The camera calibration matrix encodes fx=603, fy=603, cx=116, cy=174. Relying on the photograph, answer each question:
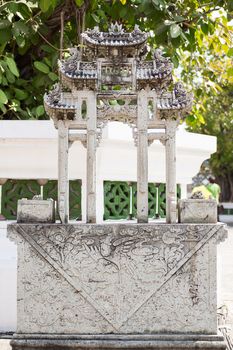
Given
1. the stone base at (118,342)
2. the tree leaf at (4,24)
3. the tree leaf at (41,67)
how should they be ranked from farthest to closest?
the tree leaf at (41,67) → the tree leaf at (4,24) → the stone base at (118,342)

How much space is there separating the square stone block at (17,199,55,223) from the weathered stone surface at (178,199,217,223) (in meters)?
1.01

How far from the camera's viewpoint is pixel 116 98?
4715 millimetres

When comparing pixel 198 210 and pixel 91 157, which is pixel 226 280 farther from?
pixel 91 157

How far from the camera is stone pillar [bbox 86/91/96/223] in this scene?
4625 mm

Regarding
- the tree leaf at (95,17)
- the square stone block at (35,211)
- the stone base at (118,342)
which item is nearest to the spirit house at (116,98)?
the square stone block at (35,211)

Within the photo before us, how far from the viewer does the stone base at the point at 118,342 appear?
14.6ft

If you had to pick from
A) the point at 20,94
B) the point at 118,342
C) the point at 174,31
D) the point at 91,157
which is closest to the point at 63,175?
the point at 91,157

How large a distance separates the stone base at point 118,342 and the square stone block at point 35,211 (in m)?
0.87

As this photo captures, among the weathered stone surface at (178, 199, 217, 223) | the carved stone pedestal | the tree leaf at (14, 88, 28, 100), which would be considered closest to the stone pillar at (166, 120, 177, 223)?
the weathered stone surface at (178, 199, 217, 223)

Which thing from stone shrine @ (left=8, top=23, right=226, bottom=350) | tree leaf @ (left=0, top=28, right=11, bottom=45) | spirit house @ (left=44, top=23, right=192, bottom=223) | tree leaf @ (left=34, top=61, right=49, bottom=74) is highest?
tree leaf @ (left=0, top=28, right=11, bottom=45)

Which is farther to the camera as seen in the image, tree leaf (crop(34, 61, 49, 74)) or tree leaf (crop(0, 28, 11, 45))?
tree leaf (crop(34, 61, 49, 74))

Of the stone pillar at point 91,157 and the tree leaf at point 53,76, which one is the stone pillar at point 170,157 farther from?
the tree leaf at point 53,76

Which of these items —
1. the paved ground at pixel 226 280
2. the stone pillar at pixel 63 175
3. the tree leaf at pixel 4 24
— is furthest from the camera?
the paved ground at pixel 226 280

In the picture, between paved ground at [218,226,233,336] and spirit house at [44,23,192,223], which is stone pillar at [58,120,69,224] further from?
paved ground at [218,226,233,336]
